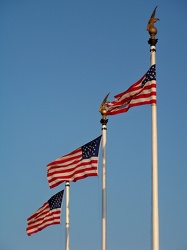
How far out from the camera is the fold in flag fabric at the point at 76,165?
3841cm

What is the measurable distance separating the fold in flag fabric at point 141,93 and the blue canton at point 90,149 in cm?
788

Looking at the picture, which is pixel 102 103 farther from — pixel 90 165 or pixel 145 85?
pixel 145 85

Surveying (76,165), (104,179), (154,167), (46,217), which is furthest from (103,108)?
(154,167)

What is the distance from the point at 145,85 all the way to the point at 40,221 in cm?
1981

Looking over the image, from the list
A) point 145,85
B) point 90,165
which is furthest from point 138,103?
point 90,165

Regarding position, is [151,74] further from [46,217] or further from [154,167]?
[46,217]

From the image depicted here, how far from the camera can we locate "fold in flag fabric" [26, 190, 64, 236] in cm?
4562

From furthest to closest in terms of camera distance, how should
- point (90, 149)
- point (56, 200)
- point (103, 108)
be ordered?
1. point (56, 200)
2. point (103, 108)
3. point (90, 149)

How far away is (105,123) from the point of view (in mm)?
40500

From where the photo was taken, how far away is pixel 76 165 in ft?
128

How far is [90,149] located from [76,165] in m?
1.27

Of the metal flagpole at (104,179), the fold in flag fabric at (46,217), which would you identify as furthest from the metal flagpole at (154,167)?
the fold in flag fabric at (46,217)

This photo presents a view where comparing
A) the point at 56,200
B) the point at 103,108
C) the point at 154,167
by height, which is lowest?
the point at 154,167

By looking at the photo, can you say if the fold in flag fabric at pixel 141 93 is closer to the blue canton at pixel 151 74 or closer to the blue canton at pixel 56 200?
the blue canton at pixel 151 74
